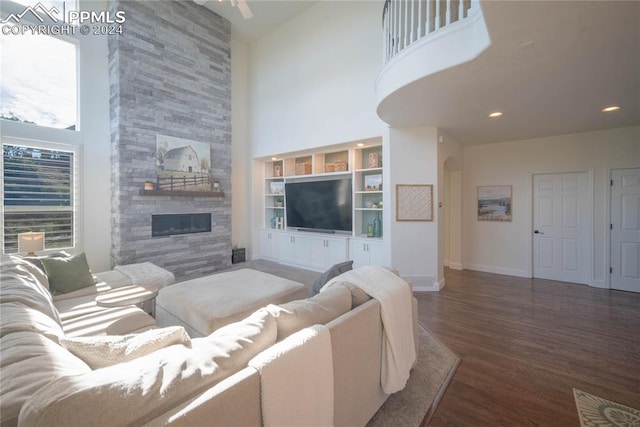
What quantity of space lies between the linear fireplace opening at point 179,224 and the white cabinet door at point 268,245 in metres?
1.37

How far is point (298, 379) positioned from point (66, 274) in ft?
9.71

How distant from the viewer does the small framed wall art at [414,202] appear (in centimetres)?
438

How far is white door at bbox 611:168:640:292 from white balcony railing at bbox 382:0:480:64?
378cm

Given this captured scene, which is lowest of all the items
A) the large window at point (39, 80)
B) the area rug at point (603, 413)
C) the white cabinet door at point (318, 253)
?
the area rug at point (603, 413)

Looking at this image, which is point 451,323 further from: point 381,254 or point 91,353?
point 91,353

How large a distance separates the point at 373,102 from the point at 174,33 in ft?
13.2

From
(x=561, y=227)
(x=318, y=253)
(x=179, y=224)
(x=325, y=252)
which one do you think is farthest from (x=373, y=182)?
(x=179, y=224)

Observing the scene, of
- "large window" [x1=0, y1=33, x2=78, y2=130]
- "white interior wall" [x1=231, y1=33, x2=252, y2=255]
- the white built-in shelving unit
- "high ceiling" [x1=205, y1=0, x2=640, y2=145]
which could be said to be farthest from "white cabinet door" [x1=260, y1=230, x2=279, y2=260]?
"large window" [x1=0, y1=33, x2=78, y2=130]

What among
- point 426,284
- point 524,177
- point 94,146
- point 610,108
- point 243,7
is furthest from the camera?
point 524,177

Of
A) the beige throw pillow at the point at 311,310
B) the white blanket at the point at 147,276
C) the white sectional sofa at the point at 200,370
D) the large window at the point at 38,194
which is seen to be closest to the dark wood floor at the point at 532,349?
the white sectional sofa at the point at 200,370

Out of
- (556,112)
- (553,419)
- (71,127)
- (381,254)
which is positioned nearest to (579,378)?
(553,419)

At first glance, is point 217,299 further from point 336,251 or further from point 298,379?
point 336,251

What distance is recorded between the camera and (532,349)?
2.61 m

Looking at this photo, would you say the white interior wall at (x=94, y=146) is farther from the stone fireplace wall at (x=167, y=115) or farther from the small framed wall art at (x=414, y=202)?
the small framed wall art at (x=414, y=202)
